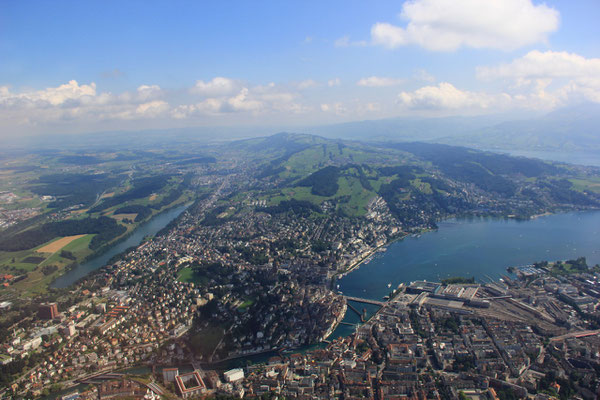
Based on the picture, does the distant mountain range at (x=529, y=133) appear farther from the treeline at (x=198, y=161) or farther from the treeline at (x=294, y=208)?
the treeline at (x=294, y=208)

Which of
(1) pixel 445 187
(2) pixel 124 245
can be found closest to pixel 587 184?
(1) pixel 445 187

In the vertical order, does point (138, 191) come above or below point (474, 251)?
above

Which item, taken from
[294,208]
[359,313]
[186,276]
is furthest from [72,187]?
[359,313]

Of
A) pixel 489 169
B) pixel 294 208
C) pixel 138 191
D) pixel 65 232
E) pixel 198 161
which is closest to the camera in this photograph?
pixel 65 232

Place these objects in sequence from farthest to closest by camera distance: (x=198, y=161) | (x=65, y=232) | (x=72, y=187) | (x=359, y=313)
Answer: (x=198, y=161)
(x=72, y=187)
(x=65, y=232)
(x=359, y=313)

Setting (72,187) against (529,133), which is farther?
(529,133)

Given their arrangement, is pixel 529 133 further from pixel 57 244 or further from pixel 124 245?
pixel 57 244

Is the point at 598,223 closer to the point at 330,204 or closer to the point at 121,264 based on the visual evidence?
the point at 330,204

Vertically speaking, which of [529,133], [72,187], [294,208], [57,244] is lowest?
[57,244]
